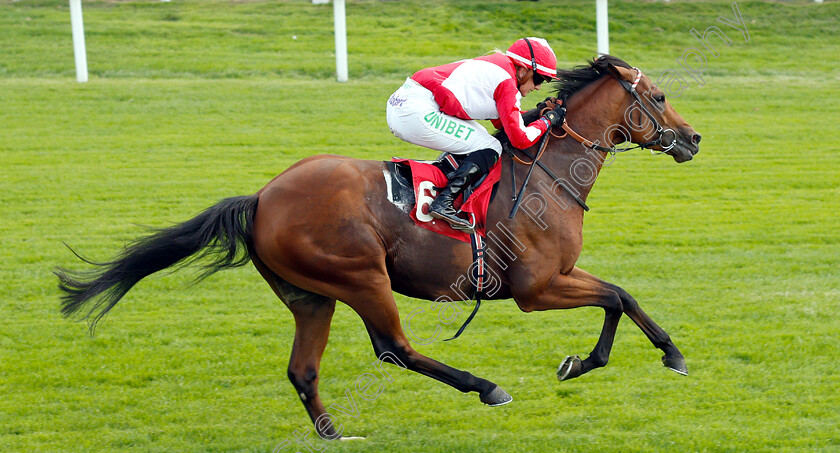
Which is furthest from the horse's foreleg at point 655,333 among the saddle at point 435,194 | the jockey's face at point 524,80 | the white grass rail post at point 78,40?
the white grass rail post at point 78,40

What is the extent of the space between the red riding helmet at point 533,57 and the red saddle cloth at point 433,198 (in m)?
0.65

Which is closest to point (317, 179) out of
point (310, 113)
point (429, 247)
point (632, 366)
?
point (429, 247)

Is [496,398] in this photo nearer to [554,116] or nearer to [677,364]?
[677,364]

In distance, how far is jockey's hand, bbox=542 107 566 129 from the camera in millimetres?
4953

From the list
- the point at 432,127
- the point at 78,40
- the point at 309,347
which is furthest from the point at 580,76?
the point at 78,40

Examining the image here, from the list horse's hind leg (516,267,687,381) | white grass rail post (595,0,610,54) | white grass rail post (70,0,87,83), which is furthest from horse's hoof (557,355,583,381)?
white grass rail post (70,0,87,83)

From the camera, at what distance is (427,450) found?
4664mm

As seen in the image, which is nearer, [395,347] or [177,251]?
[395,347]

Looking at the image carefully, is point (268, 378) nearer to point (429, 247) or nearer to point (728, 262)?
point (429, 247)

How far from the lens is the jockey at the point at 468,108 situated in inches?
182

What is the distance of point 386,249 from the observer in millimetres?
4594

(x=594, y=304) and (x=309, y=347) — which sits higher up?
(x=594, y=304)

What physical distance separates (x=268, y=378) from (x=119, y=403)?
0.92 m

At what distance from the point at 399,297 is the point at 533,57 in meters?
3.17
